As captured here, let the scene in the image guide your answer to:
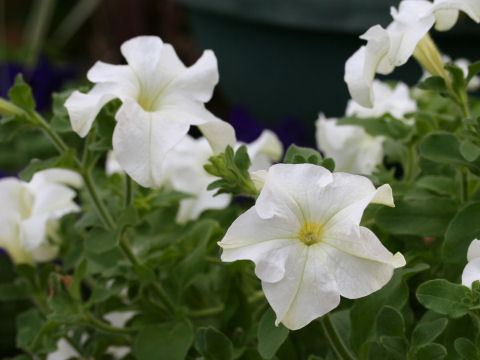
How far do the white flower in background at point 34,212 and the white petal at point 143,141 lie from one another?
0.29 meters

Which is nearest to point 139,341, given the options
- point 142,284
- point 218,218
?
point 142,284

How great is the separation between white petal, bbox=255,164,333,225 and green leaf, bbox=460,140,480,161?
15cm

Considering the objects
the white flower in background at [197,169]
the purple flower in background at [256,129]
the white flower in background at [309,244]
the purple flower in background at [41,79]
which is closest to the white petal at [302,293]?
the white flower in background at [309,244]

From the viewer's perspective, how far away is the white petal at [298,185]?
0.50 m

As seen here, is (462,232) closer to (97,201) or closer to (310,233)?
(310,233)

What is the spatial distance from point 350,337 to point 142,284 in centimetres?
21

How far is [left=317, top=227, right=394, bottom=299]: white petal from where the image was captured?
485 mm

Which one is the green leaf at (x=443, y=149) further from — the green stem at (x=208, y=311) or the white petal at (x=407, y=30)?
the green stem at (x=208, y=311)

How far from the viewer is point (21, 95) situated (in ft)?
2.21

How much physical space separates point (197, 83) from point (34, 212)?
300 mm

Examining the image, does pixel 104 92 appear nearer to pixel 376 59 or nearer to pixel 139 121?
pixel 139 121

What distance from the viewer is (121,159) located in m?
0.56

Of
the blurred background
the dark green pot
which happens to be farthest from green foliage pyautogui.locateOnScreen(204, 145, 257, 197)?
the dark green pot

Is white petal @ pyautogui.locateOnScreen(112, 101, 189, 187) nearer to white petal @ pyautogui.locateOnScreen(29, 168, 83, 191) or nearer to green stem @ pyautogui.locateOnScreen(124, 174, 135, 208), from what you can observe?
green stem @ pyautogui.locateOnScreen(124, 174, 135, 208)
